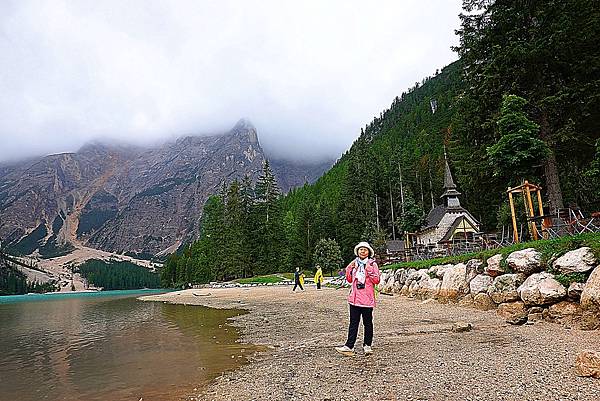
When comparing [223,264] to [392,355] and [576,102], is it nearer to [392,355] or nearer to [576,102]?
[576,102]

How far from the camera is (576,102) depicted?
1909 centimetres

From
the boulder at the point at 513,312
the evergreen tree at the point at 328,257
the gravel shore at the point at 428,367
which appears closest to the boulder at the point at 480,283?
the boulder at the point at 513,312

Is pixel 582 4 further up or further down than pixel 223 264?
further up

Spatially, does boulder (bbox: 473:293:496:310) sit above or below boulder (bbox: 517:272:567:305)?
below

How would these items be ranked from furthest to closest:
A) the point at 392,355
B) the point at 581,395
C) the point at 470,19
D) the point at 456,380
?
the point at 470,19 → the point at 392,355 → the point at 456,380 → the point at 581,395

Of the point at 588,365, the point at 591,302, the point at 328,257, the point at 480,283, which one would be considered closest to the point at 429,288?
the point at 480,283

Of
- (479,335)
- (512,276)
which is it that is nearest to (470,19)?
(512,276)

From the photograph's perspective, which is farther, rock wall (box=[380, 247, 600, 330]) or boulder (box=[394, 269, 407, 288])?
boulder (box=[394, 269, 407, 288])

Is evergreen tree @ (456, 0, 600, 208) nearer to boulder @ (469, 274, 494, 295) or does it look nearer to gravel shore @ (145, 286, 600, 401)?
boulder @ (469, 274, 494, 295)

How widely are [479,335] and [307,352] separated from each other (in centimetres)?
369

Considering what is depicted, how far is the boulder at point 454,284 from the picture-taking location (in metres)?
15.1

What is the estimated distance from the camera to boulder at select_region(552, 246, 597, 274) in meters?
9.19

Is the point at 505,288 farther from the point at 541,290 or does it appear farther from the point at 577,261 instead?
the point at 577,261

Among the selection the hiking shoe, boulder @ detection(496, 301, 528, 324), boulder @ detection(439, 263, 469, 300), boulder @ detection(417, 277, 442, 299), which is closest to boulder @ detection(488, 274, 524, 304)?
boulder @ detection(496, 301, 528, 324)
